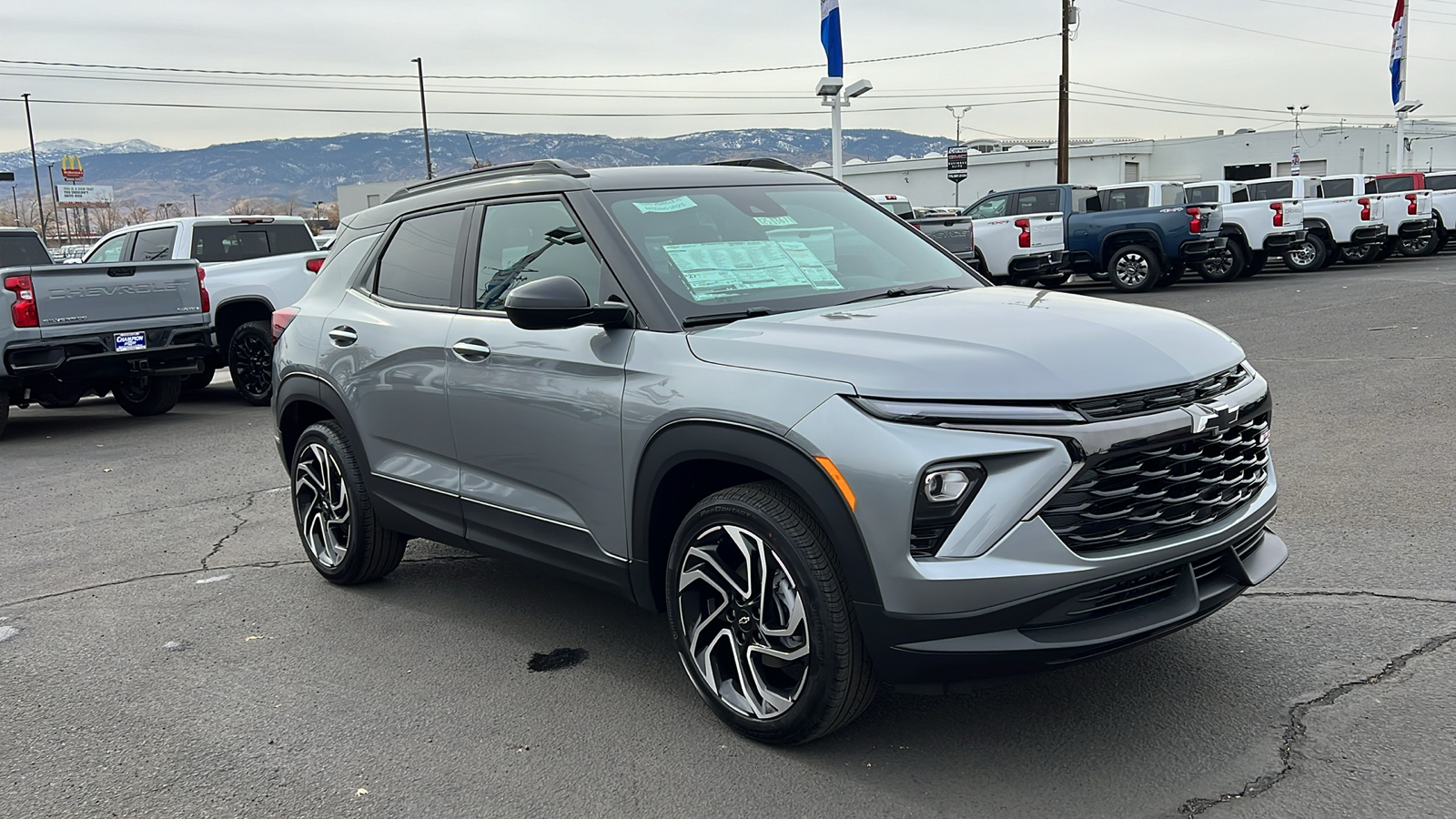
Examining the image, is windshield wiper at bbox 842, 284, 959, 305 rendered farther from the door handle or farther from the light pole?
the light pole

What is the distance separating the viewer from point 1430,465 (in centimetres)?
642

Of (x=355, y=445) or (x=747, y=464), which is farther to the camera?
(x=355, y=445)

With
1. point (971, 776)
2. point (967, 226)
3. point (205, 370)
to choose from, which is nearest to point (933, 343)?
point (971, 776)

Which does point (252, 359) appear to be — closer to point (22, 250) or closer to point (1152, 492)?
point (22, 250)

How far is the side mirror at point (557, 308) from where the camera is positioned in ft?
12.1

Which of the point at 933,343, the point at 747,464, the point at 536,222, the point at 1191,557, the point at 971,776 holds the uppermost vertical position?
the point at 536,222

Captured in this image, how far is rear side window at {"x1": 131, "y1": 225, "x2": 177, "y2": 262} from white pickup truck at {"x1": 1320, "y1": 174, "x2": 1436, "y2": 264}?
20961 mm

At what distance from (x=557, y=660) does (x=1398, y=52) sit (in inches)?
1619

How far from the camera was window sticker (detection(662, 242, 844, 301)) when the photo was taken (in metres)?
3.97


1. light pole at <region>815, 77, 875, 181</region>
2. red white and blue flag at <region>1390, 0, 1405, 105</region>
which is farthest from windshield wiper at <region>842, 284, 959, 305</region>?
red white and blue flag at <region>1390, 0, 1405, 105</region>

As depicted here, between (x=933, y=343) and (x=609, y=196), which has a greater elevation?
(x=609, y=196)

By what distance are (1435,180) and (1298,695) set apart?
25.8 m

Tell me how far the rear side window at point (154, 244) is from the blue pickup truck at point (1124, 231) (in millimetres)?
13276

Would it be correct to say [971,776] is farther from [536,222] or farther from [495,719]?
[536,222]
